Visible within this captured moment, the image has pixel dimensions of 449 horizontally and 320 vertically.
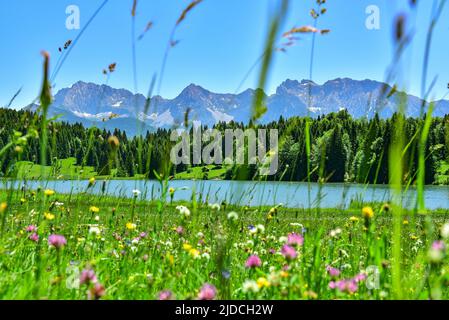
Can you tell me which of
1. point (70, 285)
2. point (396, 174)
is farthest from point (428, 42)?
point (70, 285)

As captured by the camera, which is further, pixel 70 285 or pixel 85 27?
pixel 85 27

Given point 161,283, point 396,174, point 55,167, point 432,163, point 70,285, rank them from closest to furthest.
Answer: point 396,174 < point 70,285 < point 161,283 < point 55,167 < point 432,163

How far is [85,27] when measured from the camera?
2.52 meters

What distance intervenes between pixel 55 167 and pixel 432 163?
108m
